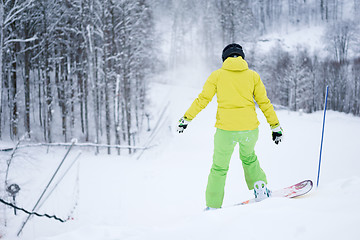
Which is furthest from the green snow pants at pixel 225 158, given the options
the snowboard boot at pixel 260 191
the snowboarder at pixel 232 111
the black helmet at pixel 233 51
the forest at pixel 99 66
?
the forest at pixel 99 66

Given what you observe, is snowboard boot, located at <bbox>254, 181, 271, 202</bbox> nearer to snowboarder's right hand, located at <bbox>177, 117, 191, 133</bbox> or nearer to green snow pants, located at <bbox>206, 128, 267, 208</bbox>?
green snow pants, located at <bbox>206, 128, 267, 208</bbox>

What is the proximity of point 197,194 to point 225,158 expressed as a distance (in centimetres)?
241

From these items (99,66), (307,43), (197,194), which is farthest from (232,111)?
(307,43)

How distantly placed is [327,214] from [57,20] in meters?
16.3

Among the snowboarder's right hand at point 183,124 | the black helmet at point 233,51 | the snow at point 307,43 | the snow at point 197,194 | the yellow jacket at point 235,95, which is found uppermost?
the snow at point 307,43

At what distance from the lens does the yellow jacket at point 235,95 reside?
2623 mm

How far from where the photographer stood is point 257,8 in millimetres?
37719

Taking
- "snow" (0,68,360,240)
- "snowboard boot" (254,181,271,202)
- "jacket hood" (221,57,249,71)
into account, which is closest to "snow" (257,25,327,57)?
"snow" (0,68,360,240)

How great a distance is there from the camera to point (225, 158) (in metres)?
2.73

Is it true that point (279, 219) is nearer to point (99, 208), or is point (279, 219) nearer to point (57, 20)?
point (99, 208)

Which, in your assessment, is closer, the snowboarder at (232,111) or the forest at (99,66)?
the snowboarder at (232,111)

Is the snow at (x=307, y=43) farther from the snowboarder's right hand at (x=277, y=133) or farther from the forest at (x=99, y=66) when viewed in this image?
the snowboarder's right hand at (x=277, y=133)

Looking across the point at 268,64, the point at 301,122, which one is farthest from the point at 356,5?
the point at 301,122

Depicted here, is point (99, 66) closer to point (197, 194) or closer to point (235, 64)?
point (197, 194)
